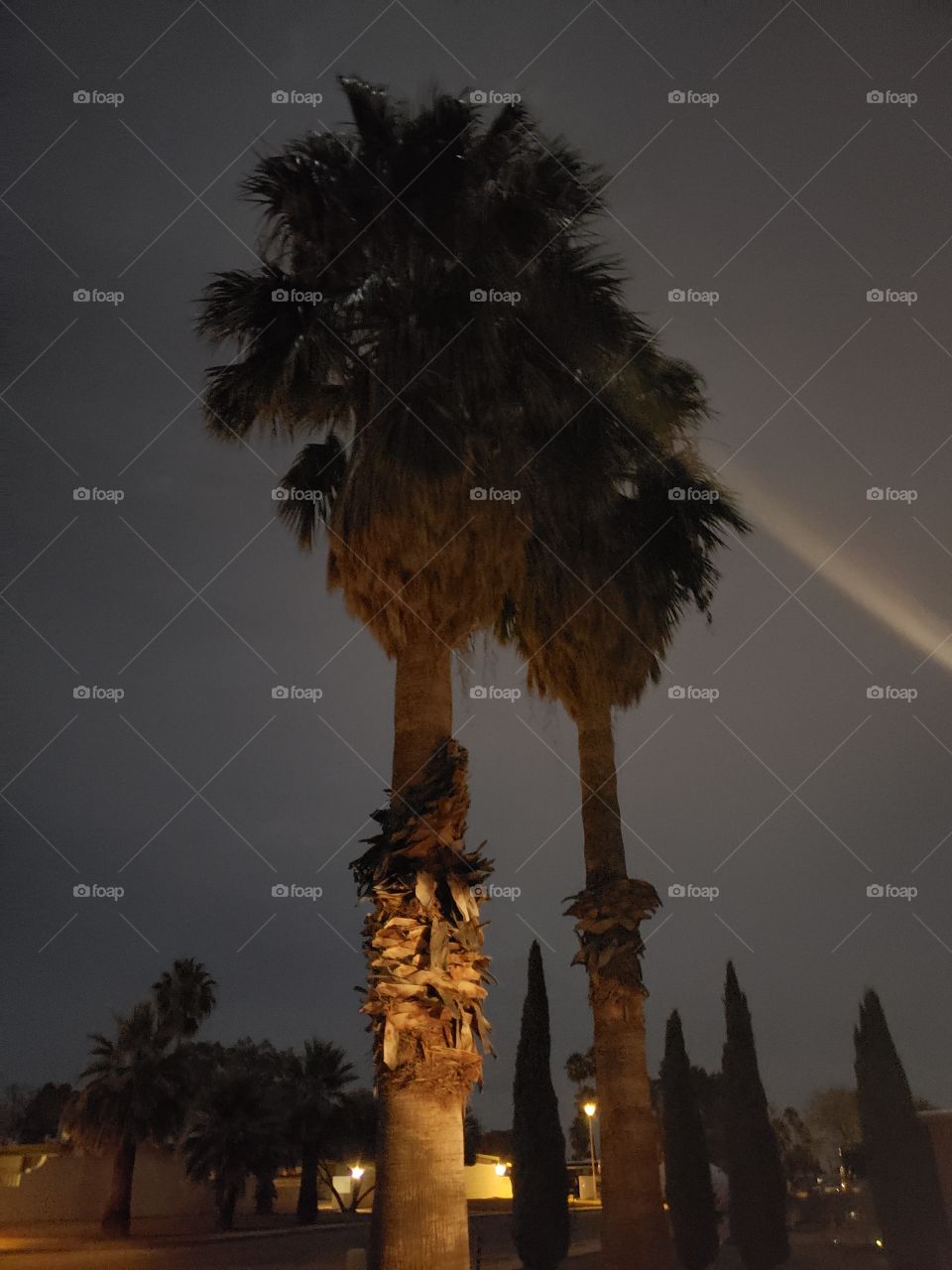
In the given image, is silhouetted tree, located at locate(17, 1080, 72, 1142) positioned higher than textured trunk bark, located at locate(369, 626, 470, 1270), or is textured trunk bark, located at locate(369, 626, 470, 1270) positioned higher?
silhouetted tree, located at locate(17, 1080, 72, 1142)

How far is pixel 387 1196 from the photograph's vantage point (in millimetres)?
8242

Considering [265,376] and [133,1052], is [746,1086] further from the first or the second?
[265,376]

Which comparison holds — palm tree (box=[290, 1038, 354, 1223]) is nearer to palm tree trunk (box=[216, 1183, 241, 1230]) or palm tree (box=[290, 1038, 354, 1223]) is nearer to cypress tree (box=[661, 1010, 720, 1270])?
palm tree trunk (box=[216, 1183, 241, 1230])

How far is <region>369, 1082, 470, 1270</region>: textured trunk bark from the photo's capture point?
8.09 metres

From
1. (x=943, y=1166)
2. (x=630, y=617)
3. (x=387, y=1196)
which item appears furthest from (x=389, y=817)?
(x=943, y=1166)

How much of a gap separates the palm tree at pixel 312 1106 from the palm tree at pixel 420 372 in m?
38.8

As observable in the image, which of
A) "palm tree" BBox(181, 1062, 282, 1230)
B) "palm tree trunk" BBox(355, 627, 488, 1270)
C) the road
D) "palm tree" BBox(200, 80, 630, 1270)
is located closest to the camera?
"palm tree trunk" BBox(355, 627, 488, 1270)

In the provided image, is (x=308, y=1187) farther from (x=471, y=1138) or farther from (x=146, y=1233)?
(x=471, y=1138)

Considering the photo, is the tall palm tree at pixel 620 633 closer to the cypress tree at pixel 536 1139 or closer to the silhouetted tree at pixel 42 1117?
the cypress tree at pixel 536 1139

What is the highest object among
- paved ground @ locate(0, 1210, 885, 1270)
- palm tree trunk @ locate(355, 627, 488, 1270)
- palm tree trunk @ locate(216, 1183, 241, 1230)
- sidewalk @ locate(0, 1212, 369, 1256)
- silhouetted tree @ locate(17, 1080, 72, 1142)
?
silhouetted tree @ locate(17, 1080, 72, 1142)

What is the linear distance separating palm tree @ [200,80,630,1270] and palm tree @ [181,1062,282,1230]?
33462 millimetres

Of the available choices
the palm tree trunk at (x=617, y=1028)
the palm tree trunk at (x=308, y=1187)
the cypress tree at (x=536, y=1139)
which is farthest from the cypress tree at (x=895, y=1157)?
the palm tree trunk at (x=308, y=1187)

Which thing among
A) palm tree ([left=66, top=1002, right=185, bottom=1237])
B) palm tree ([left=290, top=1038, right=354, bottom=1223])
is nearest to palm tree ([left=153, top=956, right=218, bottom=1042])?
palm tree ([left=66, top=1002, right=185, bottom=1237])

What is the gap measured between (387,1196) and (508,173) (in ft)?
32.5
